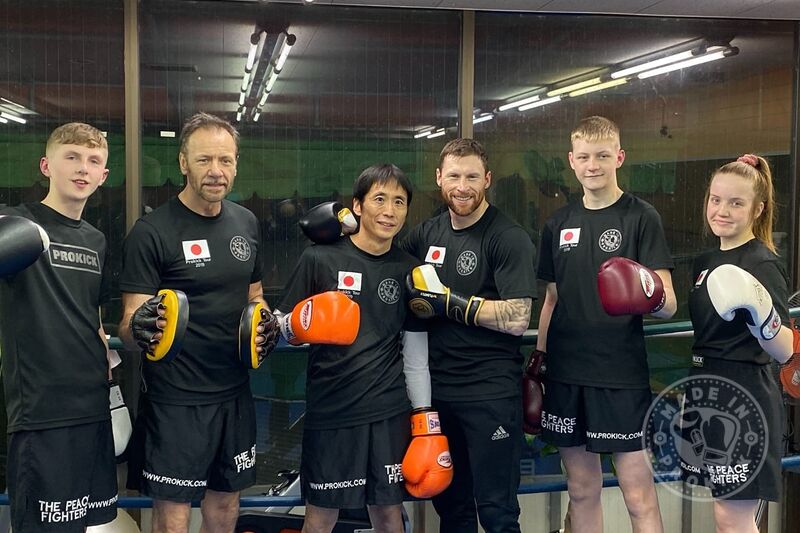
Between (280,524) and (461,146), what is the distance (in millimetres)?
1650

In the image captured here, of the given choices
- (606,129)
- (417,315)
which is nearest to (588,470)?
(417,315)

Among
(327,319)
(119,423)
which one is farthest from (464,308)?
(119,423)

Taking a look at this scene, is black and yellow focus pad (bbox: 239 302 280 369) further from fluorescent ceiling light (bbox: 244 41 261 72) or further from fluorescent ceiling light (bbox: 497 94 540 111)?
fluorescent ceiling light (bbox: 497 94 540 111)

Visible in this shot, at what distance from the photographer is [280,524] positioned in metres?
3.01

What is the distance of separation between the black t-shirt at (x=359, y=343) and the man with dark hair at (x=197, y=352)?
199mm

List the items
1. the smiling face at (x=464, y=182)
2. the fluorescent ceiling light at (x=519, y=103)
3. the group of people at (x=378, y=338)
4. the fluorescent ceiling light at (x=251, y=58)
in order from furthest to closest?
1. the fluorescent ceiling light at (x=519, y=103)
2. the fluorescent ceiling light at (x=251, y=58)
3. the smiling face at (x=464, y=182)
4. the group of people at (x=378, y=338)

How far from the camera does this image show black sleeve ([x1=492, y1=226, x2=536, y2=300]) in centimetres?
235

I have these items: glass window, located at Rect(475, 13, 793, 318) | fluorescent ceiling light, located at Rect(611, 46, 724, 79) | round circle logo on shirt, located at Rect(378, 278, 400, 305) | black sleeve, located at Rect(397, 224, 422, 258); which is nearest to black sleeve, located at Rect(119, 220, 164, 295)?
round circle logo on shirt, located at Rect(378, 278, 400, 305)

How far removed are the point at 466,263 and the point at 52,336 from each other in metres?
1.23

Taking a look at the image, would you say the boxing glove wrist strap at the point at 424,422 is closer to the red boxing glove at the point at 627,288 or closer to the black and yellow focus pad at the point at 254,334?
the black and yellow focus pad at the point at 254,334

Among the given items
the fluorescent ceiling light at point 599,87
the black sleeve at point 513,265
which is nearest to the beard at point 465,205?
the black sleeve at point 513,265

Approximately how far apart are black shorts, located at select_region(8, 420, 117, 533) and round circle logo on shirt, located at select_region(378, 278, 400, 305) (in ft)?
2.97

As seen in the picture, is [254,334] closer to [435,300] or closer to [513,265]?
[435,300]

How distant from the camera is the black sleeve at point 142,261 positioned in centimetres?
214
